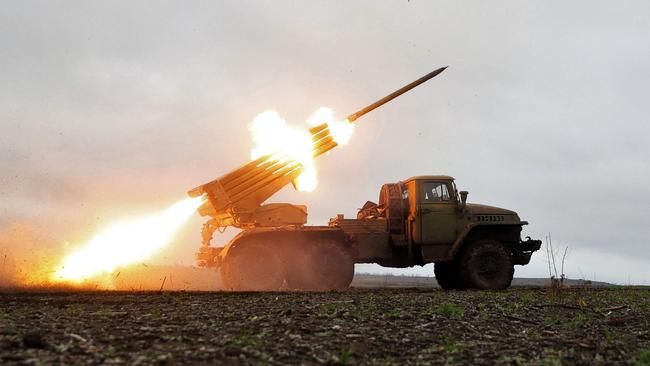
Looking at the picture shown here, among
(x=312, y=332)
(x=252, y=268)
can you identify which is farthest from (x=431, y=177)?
(x=312, y=332)

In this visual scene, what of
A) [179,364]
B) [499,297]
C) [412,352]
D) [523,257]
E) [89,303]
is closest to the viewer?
[179,364]

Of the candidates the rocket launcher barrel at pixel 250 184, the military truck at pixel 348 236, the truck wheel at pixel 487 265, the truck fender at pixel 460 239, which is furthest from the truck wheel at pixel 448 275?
the rocket launcher barrel at pixel 250 184

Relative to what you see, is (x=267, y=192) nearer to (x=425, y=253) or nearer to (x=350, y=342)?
(x=425, y=253)

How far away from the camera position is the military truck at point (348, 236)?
19328 mm

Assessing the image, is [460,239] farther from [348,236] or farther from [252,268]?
[252,268]

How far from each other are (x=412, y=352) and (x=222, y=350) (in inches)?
104

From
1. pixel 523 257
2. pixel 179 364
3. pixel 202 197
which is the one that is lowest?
pixel 179 364

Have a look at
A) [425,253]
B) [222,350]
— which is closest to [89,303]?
[222,350]

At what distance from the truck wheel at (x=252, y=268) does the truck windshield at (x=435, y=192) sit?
5.72m

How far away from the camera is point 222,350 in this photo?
7094 millimetres

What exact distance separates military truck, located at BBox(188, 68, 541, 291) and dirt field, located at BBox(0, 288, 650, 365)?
5825 mm

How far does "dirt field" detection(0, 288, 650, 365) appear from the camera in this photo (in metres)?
7.09

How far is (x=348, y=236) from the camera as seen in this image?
2005 cm

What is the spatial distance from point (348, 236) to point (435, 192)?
357 centimetres
